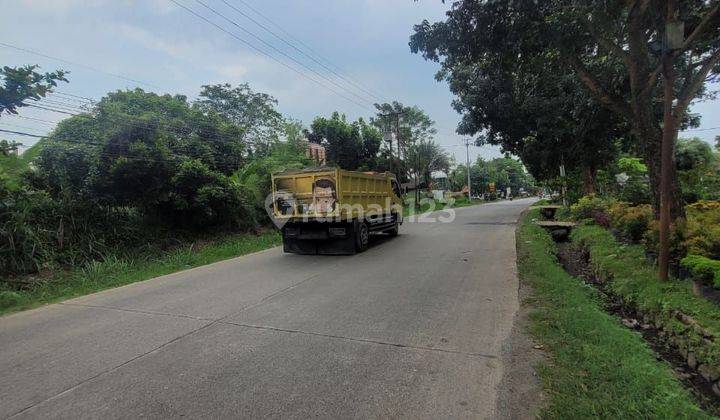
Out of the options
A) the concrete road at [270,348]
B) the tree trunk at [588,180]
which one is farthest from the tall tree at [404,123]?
the concrete road at [270,348]

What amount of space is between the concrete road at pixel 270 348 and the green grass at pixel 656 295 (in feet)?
5.30

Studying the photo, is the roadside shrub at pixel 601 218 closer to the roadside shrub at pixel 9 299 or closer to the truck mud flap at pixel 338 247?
the truck mud flap at pixel 338 247

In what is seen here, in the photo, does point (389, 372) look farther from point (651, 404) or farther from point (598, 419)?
point (651, 404)

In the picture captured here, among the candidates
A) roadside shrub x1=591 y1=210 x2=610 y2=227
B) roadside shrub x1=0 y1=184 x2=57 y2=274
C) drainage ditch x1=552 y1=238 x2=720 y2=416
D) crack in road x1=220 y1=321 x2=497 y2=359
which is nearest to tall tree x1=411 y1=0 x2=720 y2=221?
drainage ditch x1=552 y1=238 x2=720 y2=416

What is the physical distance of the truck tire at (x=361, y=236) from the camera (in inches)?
408

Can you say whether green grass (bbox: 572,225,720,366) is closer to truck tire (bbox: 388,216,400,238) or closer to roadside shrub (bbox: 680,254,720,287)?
roadside shrub (bbox: 680,254,720,287)

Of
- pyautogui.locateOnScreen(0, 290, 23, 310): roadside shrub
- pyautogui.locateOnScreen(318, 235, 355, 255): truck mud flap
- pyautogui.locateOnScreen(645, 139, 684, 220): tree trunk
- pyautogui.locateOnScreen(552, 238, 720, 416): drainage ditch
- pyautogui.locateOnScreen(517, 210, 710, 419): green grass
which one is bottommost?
pyautogui.locateOnScreen(552, 238, 720, 416): drainage ditch

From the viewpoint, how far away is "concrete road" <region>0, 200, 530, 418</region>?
3051 millimetres

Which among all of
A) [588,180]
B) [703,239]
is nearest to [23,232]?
[703,239]

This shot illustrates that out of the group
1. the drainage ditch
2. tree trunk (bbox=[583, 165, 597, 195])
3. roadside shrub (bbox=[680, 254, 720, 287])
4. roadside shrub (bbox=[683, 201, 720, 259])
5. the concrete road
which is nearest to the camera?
the concrete road

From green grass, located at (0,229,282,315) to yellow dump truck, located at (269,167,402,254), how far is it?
7.04 feet

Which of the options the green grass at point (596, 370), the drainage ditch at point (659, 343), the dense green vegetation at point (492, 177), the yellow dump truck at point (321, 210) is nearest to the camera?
the green grass at point (596, 370)

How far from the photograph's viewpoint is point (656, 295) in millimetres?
5000

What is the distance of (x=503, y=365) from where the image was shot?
3568 mm
